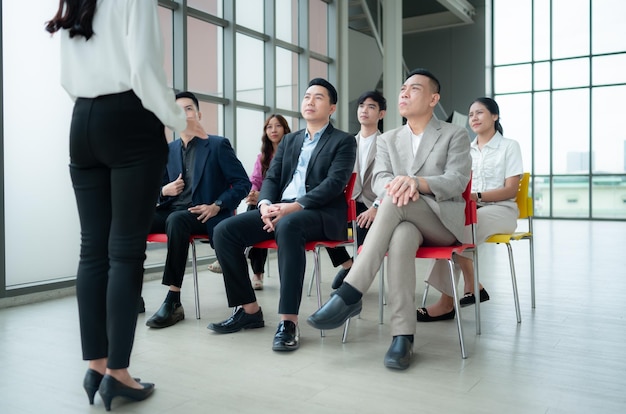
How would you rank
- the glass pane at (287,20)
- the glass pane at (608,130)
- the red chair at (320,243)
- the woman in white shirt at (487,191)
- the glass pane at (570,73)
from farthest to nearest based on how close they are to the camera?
the glass pane at (570,73), the glass pane at (608,130), the glass pane at (287,20), the woman in white shirt at (487,191), the red chair at (320,243)

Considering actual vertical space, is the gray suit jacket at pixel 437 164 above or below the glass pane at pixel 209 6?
below

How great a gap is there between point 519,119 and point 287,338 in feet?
43.3

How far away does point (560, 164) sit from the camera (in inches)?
546

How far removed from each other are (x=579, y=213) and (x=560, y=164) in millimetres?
1338

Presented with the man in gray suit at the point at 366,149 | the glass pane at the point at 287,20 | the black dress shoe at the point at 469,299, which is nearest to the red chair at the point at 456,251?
the black dress shoe at the point at 469,299

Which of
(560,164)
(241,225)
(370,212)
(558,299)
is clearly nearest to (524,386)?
(370,212)

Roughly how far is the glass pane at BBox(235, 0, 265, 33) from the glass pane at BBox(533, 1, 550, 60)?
991 centimetres

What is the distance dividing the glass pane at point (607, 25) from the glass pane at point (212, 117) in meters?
11.3

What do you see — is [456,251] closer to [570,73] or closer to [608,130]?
[608,130]

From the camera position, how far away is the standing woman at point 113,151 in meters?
1.73

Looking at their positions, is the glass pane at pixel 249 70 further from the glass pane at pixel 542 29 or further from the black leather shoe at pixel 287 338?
the glass pane at pixel 542 29

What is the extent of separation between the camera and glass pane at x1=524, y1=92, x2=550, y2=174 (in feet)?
45.6

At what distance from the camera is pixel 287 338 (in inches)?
101

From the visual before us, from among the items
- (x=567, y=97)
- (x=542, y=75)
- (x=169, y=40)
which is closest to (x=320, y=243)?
(x=169, y=40)
